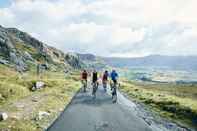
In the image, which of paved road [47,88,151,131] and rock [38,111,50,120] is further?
rock [38,111,50,120]

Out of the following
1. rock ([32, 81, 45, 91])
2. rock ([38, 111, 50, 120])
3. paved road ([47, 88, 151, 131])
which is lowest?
paved road ([47, 88, 151, 131])

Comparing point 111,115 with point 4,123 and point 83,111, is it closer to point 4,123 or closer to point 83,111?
point 83,111

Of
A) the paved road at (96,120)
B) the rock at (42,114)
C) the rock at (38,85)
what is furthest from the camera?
the rock at (38,85)

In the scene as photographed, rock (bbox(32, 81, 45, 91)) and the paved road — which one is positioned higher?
rock (bbox(32, 81, 45, 91))

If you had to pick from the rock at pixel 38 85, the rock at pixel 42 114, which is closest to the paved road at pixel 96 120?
the rock at pixel 42 114

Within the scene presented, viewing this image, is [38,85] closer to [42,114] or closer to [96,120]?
[42,114]

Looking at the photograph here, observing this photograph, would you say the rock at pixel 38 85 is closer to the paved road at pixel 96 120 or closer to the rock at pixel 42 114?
the paved road at pixel 96 120

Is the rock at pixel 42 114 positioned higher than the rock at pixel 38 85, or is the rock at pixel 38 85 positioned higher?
the rock at pixel 38 85

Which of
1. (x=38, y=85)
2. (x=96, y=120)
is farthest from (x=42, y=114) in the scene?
(x=38, y=85)

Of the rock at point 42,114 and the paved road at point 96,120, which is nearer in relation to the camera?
the paved road at point 96,120

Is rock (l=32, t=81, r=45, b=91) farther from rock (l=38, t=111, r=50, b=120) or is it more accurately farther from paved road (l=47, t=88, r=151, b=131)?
rock (l=38, t=111, r=50, b=120)

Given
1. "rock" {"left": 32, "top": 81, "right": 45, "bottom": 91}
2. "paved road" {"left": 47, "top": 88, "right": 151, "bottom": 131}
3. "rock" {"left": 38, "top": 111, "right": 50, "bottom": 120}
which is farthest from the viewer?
"rock" {"left": 32, "top": 81, "right": 45, "bottom": 91}

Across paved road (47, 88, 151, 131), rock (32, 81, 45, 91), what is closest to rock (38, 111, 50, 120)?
paved road (47, 88, 151, 131)

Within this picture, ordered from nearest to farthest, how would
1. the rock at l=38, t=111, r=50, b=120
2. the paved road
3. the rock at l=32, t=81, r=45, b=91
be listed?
the paved road < the rock at l=38, t=111, r=50, b=120 < the rock at l=32, t=81, r=45, b=91
